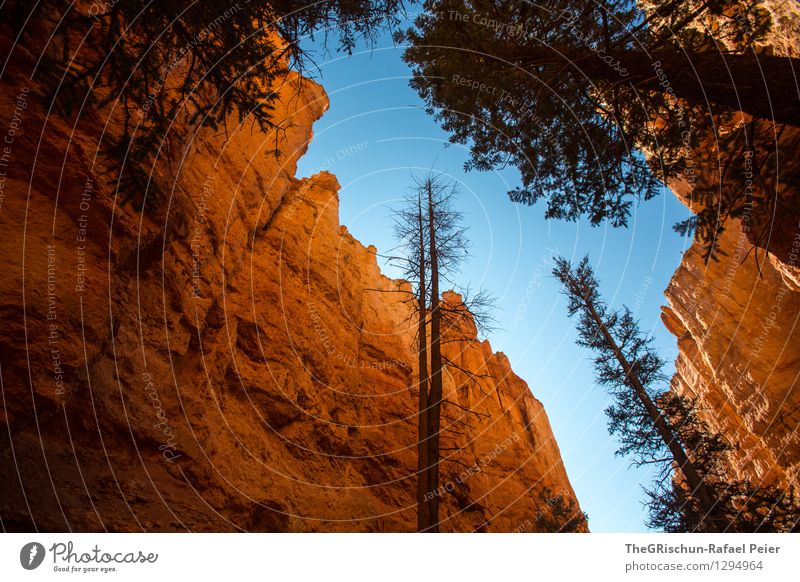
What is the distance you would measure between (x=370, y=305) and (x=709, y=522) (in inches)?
600

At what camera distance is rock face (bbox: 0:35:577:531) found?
5.40 m

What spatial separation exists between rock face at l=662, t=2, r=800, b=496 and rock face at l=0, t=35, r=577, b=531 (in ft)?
39.8

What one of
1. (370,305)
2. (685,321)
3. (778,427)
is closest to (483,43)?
(370,305)

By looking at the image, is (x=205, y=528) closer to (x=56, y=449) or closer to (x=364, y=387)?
(x=56, y=449)

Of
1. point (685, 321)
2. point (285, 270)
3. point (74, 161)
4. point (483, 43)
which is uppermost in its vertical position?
point (685, 321)

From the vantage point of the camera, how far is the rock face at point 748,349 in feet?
60.5

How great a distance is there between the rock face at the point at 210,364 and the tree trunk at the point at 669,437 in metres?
6.40

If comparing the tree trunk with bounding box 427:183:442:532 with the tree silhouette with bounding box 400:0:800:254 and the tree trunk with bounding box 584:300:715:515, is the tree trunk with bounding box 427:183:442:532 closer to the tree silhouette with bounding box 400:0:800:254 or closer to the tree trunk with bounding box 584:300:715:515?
the tree silhouette with bounding box 400:0:800:254

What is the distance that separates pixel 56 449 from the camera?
559cm

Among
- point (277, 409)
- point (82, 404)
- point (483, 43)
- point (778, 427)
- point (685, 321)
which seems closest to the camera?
point (483, 43)

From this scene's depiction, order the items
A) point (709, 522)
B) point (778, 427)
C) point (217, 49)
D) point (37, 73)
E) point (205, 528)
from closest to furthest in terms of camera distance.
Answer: point (37, 73), point (217, 49), point (205, 528), point (709, 522), point (778, 427)
